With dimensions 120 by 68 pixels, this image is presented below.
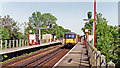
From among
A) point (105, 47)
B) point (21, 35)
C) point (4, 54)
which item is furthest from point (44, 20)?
point (4, 54)

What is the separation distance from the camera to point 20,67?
12398mm

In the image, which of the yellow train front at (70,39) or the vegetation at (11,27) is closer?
the vegetation at (11,27)

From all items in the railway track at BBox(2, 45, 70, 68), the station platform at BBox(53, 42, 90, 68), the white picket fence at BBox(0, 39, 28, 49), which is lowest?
the railway track at BBox(2, 45, 70, 68)

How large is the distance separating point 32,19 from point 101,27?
46123mm

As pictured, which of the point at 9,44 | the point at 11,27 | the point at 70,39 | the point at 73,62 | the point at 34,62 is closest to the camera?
the point at 73,62

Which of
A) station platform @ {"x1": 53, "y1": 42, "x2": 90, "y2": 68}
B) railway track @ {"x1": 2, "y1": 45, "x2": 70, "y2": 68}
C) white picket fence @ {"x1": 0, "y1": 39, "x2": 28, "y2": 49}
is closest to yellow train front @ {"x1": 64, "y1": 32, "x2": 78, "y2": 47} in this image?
white picket fence @ {"x1": 0, "y1": 39, "x2": 28, "y2": 49}

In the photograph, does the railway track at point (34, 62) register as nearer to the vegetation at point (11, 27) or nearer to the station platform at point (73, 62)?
the station platform at point (73, 62)

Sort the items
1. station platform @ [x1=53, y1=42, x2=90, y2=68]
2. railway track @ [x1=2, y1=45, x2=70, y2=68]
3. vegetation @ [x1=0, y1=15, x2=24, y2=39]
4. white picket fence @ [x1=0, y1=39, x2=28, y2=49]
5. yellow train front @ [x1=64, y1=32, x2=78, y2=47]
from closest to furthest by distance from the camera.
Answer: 1. station platform @ [x1=53, y1=42, x2=90, y2=68]
2. railway track @ [x1=2, y1=45, x2=70, y2=68]
3. white picket fence @ [x1=0, y1=39, x2=28, y2=49]
4. vegetation @ [x1=0, y1=15, x2=24, y2=39]
5. yellow train front @ [x1=64, y1=32, x2=78, y2=47]

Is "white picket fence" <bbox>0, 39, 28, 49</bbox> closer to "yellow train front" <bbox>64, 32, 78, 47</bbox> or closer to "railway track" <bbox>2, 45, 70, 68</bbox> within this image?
"railway track" <bbox>2, 45, 70, 68</bbox>

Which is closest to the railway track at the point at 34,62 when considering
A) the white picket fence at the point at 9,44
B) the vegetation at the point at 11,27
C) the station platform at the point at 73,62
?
the station platform at the point at 73,62

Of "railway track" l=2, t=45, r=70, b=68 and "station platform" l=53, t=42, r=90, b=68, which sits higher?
"station platform" l=53, t=42, r=90, b=68

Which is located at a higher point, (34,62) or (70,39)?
(70,39)

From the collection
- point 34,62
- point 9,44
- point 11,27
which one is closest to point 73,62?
point 34,62

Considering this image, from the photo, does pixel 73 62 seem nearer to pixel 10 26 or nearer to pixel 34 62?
pixel 34 62
